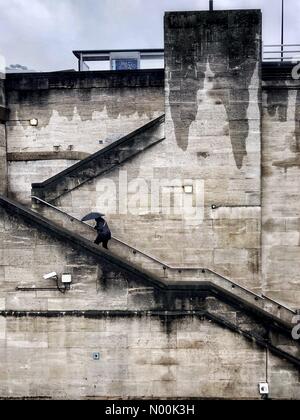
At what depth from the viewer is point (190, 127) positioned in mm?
17031

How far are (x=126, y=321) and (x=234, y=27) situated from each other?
1003 centimetres

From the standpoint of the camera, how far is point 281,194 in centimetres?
1764

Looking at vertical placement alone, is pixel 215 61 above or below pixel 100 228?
above

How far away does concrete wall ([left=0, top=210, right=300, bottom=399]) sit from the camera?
48.9ft

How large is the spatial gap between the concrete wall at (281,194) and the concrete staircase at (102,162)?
3.85m

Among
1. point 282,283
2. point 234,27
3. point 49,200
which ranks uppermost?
point 234,27

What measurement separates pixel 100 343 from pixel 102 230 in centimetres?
346

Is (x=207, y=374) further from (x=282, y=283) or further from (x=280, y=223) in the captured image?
(x=280, y=223)

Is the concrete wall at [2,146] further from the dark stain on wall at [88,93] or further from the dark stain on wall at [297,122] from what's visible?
the dark stain on wall at [297,122]

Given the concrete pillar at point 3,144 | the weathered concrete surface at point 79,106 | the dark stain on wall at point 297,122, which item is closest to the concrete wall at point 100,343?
the concrete pillar at point 3,144

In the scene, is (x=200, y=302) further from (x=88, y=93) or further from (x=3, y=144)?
(x=3, y=144)

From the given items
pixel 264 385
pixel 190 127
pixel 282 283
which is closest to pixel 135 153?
pixel 190 127

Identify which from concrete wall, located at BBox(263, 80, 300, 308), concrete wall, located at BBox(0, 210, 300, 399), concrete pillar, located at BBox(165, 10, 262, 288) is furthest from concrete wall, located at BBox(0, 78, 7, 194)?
concrete wall, located at BBox(263, 80, 300, 308)

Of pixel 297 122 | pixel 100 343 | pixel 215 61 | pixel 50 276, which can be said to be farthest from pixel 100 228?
pixel 297 122
